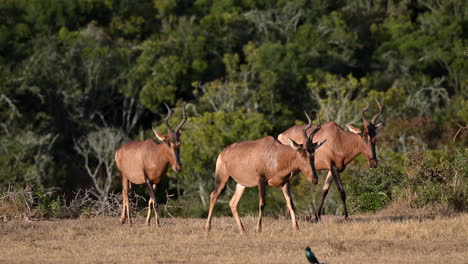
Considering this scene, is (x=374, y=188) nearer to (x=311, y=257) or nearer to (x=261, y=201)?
(x=261, y=201)

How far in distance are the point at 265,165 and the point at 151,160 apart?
3165 millimetres

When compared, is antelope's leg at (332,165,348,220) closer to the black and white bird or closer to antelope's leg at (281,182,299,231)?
antelope's leg at (281,182,299,231)

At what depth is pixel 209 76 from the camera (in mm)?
59125

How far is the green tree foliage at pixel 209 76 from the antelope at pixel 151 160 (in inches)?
855

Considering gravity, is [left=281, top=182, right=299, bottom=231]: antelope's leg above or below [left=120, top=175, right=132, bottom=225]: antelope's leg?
above

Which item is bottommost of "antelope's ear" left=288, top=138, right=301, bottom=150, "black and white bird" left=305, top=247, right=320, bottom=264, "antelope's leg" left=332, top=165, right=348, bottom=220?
"antelope's leg" left=332, top=165, right=348, bottom=220

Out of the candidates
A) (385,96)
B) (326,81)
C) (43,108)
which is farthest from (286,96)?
(43,108)

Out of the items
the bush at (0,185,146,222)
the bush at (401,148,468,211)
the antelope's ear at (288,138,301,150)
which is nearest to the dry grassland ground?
the bush at (0,185,146,222)

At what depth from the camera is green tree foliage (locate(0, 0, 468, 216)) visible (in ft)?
160

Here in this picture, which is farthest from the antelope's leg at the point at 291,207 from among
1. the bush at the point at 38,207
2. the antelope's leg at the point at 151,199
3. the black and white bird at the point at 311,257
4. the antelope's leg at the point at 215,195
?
the bush at the point at 38,207

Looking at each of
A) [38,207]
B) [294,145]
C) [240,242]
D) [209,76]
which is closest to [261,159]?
[294,145]

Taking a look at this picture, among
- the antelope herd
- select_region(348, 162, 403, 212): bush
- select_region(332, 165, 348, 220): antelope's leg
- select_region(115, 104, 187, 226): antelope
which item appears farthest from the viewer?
select_region(348, 162, 403, 212): bush

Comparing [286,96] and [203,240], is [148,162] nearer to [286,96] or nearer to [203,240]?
[203,240]

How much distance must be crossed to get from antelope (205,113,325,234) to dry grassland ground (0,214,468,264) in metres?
0.67
